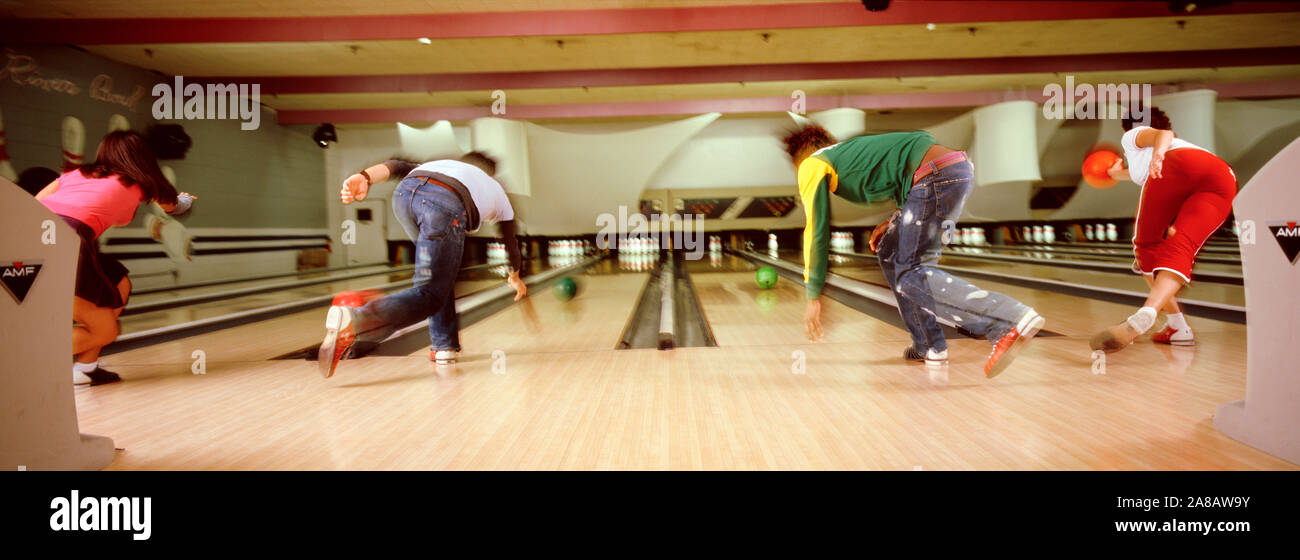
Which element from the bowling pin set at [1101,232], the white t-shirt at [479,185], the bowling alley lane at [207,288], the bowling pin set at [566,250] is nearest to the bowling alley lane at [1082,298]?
the white t-shirt at [479,185]

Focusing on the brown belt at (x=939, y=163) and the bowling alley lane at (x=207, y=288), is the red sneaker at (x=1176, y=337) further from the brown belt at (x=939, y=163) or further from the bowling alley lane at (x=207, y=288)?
the bowling alley lane at (x=207, y=288)

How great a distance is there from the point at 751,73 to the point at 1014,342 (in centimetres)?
626

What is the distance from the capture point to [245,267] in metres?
8.05

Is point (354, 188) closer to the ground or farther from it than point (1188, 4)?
closer to the ground

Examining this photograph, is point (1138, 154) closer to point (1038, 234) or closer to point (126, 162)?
point (126, 162)

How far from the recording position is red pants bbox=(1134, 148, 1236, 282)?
210 cm

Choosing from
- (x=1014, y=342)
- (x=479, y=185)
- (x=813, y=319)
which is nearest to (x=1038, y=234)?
(x=1014, y=342)

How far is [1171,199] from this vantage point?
2.21m

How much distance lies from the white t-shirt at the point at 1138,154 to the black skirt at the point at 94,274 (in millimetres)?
3418

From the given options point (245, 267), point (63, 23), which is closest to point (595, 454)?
point (63, 23)

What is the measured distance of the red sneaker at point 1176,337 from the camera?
7.54ft

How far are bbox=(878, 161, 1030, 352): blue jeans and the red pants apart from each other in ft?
2.46

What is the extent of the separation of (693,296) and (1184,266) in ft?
9.74

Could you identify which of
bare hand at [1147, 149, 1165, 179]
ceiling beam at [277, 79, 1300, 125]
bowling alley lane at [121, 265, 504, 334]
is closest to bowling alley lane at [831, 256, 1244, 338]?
bare hand at [1147, 149, 1165, 179]
